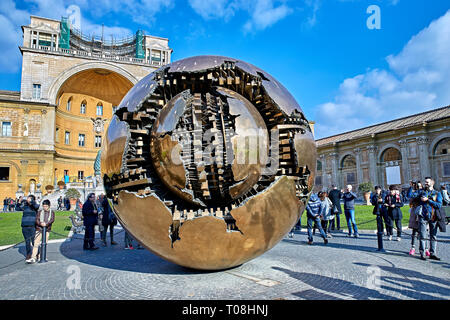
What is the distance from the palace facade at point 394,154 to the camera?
31.6m

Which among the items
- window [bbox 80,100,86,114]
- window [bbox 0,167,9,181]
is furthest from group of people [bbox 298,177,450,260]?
window [bbox 80,100,86,114]

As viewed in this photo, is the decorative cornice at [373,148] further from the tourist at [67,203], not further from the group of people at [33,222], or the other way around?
the group of people at [33,222]

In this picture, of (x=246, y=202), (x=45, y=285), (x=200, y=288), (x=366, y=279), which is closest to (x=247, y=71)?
(x=246, y=202)

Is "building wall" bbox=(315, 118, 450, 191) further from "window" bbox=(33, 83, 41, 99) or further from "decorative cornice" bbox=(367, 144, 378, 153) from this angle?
"window" bbox=(33, 83, 41, 99)

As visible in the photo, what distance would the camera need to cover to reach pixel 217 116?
170 inches

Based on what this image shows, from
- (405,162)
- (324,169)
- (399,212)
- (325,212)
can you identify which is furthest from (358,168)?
(325,212)

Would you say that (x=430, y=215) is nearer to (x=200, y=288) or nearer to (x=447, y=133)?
(x=200, y=288)

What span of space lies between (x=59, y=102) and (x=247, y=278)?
4456 cm

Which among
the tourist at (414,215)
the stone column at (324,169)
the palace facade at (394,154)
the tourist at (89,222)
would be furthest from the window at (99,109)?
the tourist at (414,215)

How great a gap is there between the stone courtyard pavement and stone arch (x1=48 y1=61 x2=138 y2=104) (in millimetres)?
35763

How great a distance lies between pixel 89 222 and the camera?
8906 mm

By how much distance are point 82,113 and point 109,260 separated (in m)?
43.1

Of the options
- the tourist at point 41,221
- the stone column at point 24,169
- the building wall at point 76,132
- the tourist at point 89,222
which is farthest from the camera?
the building wall at point 76,132

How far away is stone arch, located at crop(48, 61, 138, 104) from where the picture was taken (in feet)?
121
